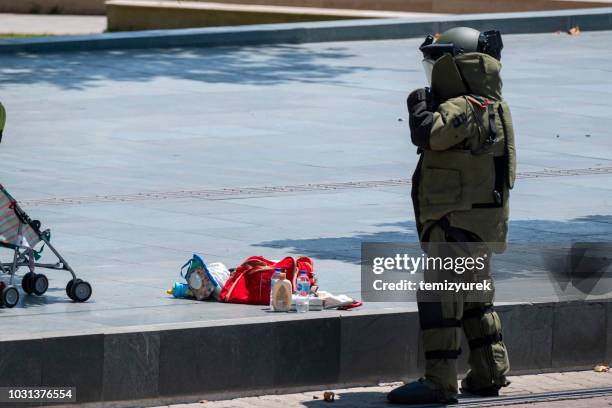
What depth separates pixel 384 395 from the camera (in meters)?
8.16

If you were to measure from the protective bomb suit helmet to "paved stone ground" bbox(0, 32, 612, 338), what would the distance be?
171cm

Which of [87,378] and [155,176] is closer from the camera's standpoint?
[87,378]

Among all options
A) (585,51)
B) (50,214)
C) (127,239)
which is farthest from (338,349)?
(585,51)

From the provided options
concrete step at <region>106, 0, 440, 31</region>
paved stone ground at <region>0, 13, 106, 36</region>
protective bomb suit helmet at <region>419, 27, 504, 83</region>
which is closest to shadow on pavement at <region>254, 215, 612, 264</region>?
protective bomb suit helmet at <region>419, 27, 504, 83</region>

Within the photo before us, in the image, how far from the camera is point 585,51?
22.6m

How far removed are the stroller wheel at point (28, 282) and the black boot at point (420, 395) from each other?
7.22 ft

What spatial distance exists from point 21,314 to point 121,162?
618 cm

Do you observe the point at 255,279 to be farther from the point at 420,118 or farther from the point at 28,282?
the point at 420,118

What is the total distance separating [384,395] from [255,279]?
3.55 ft

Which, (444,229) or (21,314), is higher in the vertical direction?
(444,229)

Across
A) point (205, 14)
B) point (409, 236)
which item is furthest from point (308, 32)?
point (409, 236)

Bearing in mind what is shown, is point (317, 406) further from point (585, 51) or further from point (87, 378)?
point (585, 51)

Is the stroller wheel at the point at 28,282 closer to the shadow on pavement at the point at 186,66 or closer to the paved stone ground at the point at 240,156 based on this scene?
the paved stone ground at the point at 240,156

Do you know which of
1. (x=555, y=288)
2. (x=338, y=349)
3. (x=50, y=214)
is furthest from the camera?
(x=50, y=214)
